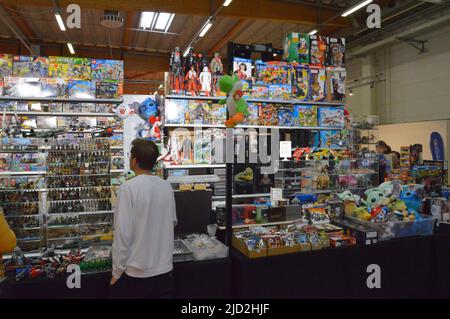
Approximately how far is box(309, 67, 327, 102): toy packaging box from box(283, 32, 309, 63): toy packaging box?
22 cm

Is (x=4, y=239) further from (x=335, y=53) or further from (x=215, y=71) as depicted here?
(x=335, y=53)

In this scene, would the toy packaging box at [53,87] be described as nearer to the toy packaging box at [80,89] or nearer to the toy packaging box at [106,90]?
the toy packaging box at [80,89]

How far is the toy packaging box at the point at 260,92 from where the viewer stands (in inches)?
179

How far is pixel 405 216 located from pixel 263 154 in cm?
223

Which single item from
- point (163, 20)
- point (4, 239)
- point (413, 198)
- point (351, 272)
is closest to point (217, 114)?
point (413, 198)

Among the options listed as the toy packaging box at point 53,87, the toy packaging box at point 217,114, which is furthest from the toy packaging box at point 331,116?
the toy packaging box at point 53,87

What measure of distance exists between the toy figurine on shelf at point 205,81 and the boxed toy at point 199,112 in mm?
145

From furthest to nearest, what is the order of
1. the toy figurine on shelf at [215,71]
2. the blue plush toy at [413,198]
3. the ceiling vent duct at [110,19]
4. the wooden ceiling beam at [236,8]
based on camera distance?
the ceiling vent duct at [110,19] < the wooden ceiling beam at [236,8] < the toy figurine on shelf at [215,71] < the blue plush toy at [413,198]

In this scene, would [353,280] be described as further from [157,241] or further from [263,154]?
[263,154]

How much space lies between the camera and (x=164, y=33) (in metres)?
9.08

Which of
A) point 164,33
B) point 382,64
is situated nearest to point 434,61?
point 382,64

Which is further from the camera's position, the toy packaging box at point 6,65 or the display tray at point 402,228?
the toy packaging box at point 6,65

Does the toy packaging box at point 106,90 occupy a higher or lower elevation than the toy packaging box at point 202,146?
higher

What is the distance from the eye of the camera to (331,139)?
193 inches
